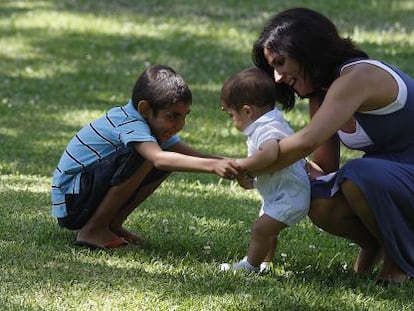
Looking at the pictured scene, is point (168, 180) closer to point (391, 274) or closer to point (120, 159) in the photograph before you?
point (120, 159)

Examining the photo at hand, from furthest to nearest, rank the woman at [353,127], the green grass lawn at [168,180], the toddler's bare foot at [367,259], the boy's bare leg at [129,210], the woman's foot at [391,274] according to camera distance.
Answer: the boy's bare leg at [129,210], the toddler's bare foot at [367,259], the woman's foot at [391,274], the woman at [353,127], the green grass lawn at [168,180]

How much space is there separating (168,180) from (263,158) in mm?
3156

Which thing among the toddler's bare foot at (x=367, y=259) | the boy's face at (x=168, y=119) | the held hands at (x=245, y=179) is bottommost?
the toddler's bare foot at (x=367, y=259)

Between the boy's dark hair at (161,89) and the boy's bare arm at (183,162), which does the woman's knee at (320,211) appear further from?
the boy's dark hair at (161,89)

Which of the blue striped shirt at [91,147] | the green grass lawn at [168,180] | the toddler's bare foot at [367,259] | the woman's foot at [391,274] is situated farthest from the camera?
the blue striped shirt at [91,147]

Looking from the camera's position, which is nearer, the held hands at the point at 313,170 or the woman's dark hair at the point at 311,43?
the woman's dark hair at the point at 311,43

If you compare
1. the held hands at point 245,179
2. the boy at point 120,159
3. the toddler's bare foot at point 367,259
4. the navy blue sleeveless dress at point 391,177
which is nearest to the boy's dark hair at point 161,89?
the boy at point 120,159

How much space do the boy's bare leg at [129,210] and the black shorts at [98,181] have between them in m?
0.04

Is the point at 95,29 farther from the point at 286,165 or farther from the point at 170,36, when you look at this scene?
the point at 286,165

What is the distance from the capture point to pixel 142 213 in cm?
648

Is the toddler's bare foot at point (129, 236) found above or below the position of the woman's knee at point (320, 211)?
below

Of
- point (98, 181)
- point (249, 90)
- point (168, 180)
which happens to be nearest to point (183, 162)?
point (249, 90)

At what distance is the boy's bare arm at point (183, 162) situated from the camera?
190 inches

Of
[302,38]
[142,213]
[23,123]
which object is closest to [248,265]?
[302,38]
